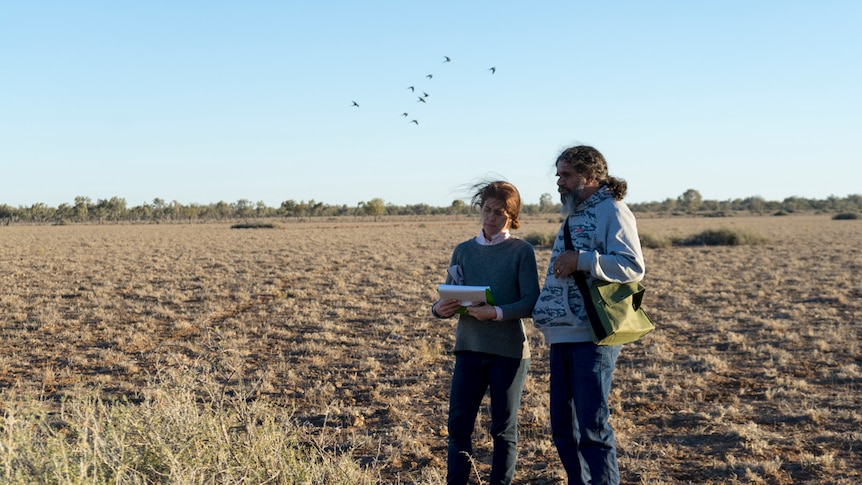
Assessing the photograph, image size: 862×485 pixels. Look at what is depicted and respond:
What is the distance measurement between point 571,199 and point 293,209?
370ft

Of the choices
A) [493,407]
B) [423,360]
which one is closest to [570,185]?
[493,407]

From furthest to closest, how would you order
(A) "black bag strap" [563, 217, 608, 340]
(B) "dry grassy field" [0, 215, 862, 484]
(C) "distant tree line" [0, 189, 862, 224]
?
(C) "distant tree line" [0, 189, 862, 224] < (B) "dry grassy field" [0, 215, 862, 484] < (A) "black bag strap" [563, 217, 608, 340]

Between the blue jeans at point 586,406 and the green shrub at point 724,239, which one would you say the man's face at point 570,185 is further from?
the green shrub at point 724,239

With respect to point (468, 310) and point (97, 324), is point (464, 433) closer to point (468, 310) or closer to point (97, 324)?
point (468, 310)

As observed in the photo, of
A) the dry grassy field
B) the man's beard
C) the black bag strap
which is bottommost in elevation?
the dry grassy field

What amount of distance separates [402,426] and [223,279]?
12738mm

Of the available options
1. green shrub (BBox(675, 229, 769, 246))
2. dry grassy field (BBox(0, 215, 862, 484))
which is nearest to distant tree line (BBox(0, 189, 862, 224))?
green shrub (BBox(675, 229, 769, 246))

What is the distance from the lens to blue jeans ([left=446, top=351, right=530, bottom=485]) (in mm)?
3271

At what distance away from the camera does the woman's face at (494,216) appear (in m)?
3.28

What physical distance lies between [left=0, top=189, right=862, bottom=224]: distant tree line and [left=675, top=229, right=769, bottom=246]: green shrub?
73.0 meters

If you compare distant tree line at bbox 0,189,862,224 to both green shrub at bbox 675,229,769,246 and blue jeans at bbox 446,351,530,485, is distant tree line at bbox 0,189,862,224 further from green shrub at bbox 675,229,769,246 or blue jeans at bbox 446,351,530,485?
blue jeans at bbox 446,351,530,485

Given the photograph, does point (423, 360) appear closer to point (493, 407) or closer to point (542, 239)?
point (493, 407)

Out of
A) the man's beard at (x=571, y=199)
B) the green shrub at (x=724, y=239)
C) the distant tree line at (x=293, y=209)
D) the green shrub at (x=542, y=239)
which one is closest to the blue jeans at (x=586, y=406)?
the man's beard at (x=571, y=199)


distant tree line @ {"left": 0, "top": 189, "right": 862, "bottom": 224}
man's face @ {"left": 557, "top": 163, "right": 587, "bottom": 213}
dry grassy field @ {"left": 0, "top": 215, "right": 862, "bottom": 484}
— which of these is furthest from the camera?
distant tree line @ {"left": 0, "top": 189, "right": 862, "bottom": 224}
